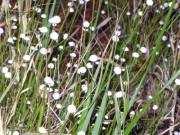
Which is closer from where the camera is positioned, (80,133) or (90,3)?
(80,133)

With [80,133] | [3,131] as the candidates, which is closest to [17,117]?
[3,131]

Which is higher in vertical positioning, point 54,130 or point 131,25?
point 131,25

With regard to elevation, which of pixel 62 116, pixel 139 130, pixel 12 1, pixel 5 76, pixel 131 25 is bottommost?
pixel 139 130

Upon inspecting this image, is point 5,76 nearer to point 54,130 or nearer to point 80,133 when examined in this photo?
point 54,130

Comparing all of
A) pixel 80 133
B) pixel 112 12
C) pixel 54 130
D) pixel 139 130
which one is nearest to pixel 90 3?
pixel 112 12

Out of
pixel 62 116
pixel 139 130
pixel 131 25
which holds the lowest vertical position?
pixel 139 130

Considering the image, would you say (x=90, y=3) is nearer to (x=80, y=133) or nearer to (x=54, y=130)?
(x=54, y=130)

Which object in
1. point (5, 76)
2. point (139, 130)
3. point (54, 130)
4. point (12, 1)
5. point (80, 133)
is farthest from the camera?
point (12, 1)

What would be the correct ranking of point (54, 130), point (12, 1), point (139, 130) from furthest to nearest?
point (12, 1) < point (139, 130) < point (54, 130)

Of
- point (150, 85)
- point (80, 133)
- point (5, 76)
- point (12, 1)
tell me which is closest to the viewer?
point (80, 133)
